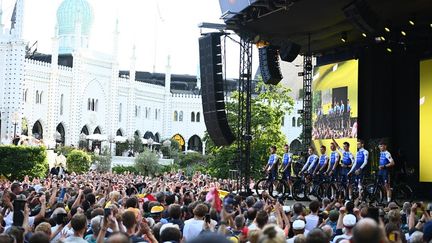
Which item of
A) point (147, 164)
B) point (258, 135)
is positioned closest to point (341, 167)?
point (258, 135)

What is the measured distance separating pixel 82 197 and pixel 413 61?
15244mm

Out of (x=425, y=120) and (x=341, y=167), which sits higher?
(x=425, y=120)

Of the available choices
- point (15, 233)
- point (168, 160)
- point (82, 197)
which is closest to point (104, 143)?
point (168, 160)

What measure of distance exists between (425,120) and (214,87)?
6.89 m

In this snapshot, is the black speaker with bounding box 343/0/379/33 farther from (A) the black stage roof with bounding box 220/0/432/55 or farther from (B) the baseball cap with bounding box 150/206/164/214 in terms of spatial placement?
(B) the baseball cap with bounding box 150/206/164/214

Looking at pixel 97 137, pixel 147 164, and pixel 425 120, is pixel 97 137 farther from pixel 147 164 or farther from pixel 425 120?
pixel 425 120

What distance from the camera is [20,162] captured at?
39.0 metres

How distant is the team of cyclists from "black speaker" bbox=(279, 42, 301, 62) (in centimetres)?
363

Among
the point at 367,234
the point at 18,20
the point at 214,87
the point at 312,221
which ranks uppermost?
the point at 18,20

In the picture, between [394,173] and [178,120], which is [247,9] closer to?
[394,173]

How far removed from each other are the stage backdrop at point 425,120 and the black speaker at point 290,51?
400cm

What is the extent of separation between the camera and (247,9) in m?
20.9

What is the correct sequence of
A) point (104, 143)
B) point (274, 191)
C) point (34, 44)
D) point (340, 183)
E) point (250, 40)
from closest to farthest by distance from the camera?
1. point (340, 183)
2. point (274, 191)
3. point (250, 40)
4. point (104, 143)
5. point (34, 44)

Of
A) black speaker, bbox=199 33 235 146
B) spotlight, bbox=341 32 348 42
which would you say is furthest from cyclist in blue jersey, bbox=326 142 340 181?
black speaker, bbox=199 33 235 146
